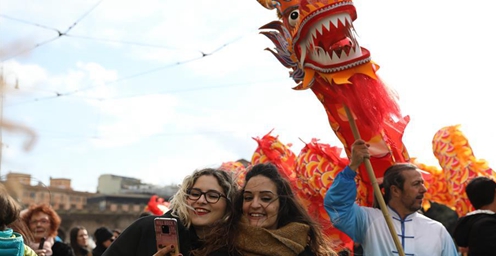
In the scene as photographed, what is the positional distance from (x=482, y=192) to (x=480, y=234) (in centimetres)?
38

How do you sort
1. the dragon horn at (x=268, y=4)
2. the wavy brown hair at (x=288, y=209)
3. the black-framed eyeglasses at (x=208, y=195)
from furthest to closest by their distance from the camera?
1. the dragon horn at (x=268, y=4)
2. the wavy brown hair at (x=288, y=209)
3. the black-framed eyeglasses at (x=208, y=195)

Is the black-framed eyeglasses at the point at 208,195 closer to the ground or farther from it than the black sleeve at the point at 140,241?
farther from it

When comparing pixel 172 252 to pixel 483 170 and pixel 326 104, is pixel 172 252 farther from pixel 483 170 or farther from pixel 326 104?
pixel 483 170

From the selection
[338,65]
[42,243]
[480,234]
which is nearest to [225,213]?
[338,65]

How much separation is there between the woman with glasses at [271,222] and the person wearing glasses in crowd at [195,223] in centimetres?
5

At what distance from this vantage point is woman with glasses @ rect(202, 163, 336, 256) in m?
2.49

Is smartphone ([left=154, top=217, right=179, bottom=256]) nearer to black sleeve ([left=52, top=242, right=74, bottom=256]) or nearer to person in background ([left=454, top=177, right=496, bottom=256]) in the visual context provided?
person in background ([left=454, top=177, right=496, bottom=256])

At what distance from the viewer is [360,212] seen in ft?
10.6

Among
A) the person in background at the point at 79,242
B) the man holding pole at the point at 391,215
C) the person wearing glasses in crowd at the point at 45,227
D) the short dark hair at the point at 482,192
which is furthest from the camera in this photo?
the person in background at the point at 79,242

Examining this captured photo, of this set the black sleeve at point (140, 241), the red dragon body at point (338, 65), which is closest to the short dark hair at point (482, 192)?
the red dragon body at point (338, 65)

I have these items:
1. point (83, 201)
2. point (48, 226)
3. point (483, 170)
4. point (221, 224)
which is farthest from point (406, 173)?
point (83, 201)

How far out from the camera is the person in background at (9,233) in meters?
2.52

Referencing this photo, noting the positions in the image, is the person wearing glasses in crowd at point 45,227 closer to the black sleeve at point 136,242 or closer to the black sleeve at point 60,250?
the black sleeve at point 60,250

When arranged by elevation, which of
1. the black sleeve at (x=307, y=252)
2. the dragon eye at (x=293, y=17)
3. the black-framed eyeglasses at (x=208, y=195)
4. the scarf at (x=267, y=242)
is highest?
the dragon eye at (x=293, y=17)
